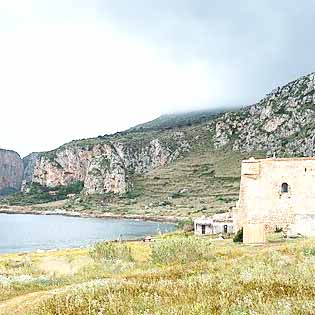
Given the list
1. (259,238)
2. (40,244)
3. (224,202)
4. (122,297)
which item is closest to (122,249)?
(259,238)

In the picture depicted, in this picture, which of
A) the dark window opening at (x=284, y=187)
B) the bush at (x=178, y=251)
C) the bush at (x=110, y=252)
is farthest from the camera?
the dark window opening at (x=284, y=187)

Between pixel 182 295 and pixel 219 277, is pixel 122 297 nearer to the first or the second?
pixel 182 295

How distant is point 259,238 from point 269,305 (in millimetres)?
34803

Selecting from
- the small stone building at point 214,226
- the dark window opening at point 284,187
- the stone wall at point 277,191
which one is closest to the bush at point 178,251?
the stone wall at point 277,191

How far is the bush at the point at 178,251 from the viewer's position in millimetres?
26719

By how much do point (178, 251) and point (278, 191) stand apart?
88.6 ft

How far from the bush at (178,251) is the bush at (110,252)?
5.11m

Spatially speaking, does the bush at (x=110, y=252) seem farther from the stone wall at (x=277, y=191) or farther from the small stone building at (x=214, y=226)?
the small stone building at (x=214, y=226)

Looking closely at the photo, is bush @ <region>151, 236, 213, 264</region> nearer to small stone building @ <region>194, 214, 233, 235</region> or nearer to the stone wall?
the stone wall

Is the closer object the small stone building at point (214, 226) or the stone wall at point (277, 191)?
the stone wall at point (277, 191)

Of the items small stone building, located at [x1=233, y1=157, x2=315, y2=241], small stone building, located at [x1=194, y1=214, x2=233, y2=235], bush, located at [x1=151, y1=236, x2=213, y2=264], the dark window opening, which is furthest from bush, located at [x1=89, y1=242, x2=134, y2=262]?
small stone building, located at [x1=194, y1=214, x2=233, y2=235]

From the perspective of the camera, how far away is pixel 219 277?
13.4 meters

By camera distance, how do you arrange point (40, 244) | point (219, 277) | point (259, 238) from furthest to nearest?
1. point (40, 244)
2. point (259, 238)
3. point (219, 277)

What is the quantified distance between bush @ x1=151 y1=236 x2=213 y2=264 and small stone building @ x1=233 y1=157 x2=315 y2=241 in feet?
79.5
